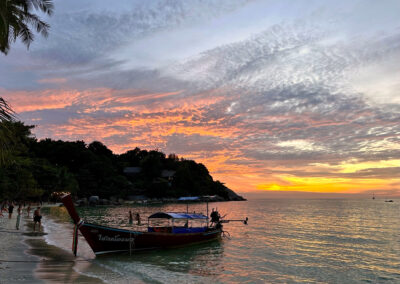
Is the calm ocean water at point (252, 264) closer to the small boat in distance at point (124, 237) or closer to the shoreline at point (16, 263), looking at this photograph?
the small boat in distance at point (124, 237)

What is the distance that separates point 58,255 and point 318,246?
23.5 m

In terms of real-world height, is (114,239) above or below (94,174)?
below

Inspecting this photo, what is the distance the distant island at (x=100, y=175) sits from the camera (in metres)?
77.6

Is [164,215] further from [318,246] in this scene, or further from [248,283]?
[318,246]

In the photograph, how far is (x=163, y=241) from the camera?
23.7 m

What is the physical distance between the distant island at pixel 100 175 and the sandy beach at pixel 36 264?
3572 centimetres

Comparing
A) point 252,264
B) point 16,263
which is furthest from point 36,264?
point 252,264

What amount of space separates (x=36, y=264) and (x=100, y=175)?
115 m

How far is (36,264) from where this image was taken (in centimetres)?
1603

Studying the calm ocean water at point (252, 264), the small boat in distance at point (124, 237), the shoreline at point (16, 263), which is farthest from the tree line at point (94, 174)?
the calm ocean water at point (252, 264)

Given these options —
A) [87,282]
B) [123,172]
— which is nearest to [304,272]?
[87,282]

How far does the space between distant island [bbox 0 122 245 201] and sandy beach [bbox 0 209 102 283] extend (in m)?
35.7

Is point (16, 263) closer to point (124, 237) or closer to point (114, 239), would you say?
point (114, 239)

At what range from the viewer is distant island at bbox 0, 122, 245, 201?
77631mm
